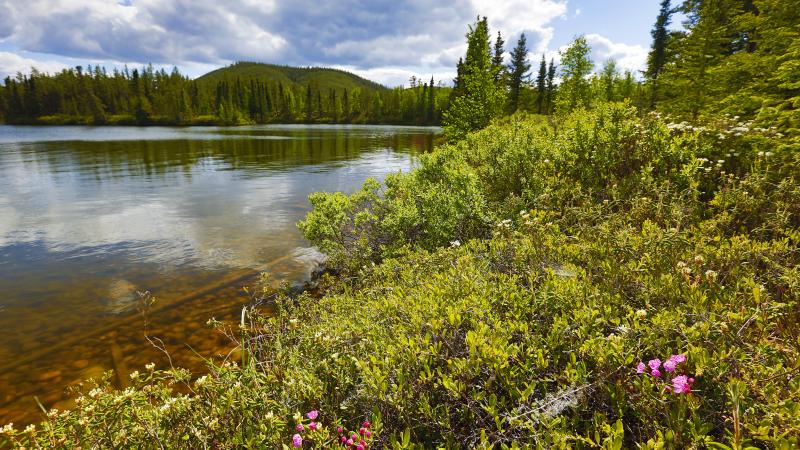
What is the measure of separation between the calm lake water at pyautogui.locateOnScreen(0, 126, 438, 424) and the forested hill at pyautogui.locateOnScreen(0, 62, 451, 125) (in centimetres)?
12335

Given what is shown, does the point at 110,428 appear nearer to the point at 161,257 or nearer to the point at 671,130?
the point at 671,130

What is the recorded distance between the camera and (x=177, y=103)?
136000 millimetres

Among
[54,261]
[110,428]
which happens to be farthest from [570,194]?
[54,261]

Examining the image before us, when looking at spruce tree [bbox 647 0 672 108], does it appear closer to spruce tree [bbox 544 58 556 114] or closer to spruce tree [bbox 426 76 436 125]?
spruce tree [bbox 544 58 556 114]

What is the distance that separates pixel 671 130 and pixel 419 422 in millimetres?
7845

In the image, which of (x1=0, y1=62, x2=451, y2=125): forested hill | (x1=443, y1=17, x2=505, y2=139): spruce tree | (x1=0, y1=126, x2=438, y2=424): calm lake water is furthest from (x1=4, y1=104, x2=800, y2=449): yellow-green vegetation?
(x1=0, y1=62, x2=451, y2=125): forested hill

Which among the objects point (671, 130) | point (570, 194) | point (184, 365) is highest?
point (671, 130)

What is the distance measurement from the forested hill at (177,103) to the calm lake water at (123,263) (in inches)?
4856

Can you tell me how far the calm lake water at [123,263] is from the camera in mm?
7009

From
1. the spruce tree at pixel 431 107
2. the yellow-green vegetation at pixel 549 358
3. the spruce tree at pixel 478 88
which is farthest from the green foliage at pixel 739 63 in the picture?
the spruce tree at pixel 431 107

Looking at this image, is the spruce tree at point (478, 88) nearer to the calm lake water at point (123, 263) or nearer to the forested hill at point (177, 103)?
the calm lake water at point (123, 263)

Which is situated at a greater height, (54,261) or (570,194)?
(570,194)

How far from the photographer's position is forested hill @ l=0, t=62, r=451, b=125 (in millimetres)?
132875

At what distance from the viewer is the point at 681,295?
10.5 ft
